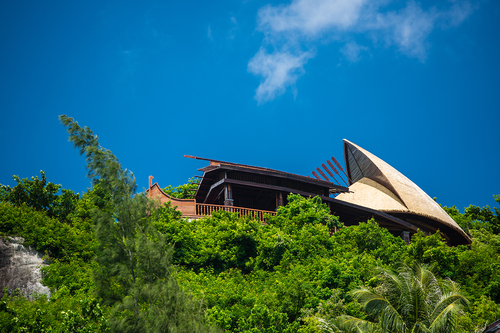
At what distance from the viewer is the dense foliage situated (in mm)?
10117

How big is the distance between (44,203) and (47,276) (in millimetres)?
6740

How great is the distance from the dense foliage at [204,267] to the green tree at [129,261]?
23 mm

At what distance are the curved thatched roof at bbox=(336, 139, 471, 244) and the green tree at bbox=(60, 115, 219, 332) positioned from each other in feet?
59.0

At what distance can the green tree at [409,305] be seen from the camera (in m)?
12.6

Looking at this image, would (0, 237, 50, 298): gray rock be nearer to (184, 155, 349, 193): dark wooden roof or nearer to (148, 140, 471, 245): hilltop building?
(148, 140, 471, 245): hilltop building

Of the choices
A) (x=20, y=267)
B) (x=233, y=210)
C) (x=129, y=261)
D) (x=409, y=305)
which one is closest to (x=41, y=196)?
(x=20, y=267)

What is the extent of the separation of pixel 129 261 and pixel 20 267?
264 inches

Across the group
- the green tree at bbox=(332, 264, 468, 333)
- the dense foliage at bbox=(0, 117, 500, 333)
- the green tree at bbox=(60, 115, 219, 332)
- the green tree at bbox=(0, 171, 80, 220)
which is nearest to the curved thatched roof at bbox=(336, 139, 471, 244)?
the dense foliage at bbox=(0, 117, 500, 333)

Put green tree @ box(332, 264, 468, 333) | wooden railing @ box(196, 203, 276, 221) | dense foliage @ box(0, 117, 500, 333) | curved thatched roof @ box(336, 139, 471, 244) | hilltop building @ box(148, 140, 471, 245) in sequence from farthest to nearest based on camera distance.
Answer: curved thatched roof @ box(336, 139, 471, 244) < hilltop building @ box(148, 140, 471, 245) < wooden railing @ box(196, 203, 276, 221) < green tree @ box(332, 264, 468, 333) < dense foliage @ box(0, 117, 500, 333)

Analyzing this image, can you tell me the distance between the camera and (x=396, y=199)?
2762 centimetres

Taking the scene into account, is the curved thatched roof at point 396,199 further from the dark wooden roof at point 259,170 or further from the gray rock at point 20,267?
the gray rock at point 20,267

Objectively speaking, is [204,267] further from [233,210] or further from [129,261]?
[129,261]

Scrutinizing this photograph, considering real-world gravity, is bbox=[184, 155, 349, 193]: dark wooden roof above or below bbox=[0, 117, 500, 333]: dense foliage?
above

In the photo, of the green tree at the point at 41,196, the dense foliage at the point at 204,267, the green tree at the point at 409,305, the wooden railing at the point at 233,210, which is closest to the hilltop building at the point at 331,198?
the wooden railing at the point at 233,210
